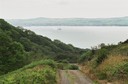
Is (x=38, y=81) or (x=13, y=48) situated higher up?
(x=38, y=81)

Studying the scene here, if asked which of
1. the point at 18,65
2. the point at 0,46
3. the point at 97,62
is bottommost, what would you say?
the point at 18,65

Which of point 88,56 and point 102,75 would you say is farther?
point 88,56

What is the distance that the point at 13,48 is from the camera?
7338cm

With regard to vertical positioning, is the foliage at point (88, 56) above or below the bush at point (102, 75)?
below

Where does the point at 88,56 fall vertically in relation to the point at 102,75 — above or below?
below

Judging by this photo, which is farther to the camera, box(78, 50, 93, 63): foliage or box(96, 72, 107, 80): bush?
box(78, 50, 93, 63): foliage

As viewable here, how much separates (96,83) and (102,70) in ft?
9.68

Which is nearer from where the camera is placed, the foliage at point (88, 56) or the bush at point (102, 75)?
the bush at point (102, 75)

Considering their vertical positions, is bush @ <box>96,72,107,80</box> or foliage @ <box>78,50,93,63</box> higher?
bush @ <box>96,72,107,80</box>

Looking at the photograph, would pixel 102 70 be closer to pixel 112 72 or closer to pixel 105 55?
pixel 112 72

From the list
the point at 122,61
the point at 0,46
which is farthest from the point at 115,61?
the point at 0,46

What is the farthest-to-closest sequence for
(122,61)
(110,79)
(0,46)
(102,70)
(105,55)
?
1. (0,46)
2. (105,55)
3. (102,70)
4. (122,61)
5. (110,79)

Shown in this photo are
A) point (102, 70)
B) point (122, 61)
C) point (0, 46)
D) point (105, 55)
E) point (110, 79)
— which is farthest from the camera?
point (0, 46)

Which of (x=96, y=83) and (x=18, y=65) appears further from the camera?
(x=18, y=65)
